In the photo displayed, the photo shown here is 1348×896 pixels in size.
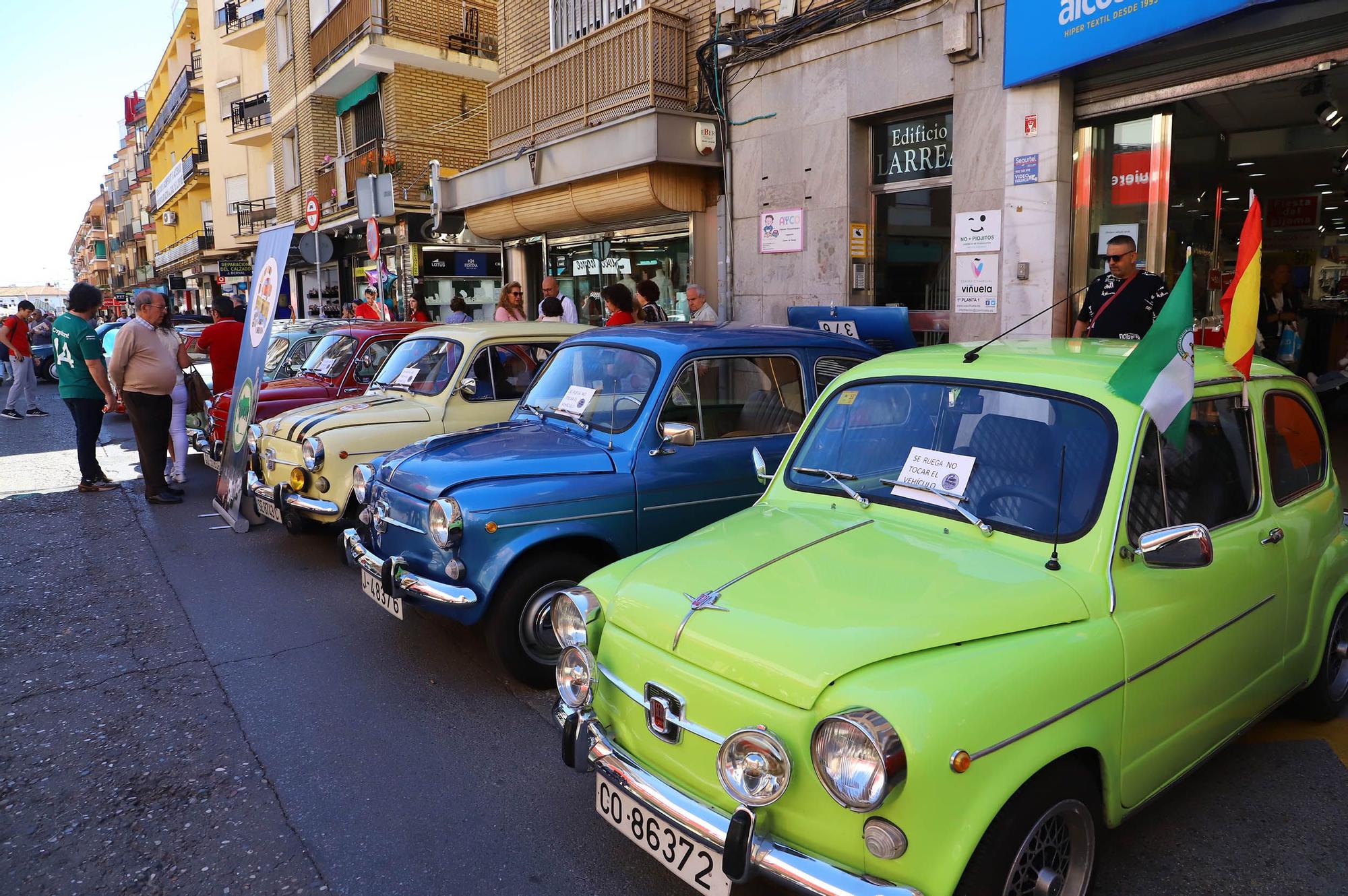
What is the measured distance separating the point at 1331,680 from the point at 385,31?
21.0m

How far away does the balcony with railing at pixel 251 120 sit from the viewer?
3322cm

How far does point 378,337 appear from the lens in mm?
8531

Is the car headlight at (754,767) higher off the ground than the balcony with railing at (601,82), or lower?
lower

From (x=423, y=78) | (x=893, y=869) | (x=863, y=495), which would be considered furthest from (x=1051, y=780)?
(x=423, y=78)

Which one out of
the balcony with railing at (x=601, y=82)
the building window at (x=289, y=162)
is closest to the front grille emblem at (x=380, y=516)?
the balcony with railing at (x=601, y=82)

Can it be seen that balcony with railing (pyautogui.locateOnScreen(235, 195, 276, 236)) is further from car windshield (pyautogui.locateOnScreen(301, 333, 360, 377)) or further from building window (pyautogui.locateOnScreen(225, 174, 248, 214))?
car windshield (pyautogui.locateOnScreen(301, 333, 360, 377))

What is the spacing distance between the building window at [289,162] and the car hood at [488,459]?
2459 cm

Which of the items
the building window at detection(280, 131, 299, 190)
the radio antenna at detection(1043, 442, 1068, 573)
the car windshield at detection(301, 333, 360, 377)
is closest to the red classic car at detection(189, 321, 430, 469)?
A: the car windshield at detection(301, 333, 360, 377)

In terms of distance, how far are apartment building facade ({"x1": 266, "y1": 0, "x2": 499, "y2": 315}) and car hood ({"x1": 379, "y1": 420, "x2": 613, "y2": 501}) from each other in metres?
14.6

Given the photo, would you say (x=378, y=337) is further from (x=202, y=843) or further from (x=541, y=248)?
(x=541, y=248)

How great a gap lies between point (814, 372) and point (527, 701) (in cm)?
252

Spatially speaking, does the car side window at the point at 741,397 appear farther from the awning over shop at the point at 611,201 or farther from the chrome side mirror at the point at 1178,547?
the awning over shop at the point at 611,201

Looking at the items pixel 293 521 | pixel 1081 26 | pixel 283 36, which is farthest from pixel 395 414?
pixel 283 36

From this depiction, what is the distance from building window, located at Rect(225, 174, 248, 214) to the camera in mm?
38700
